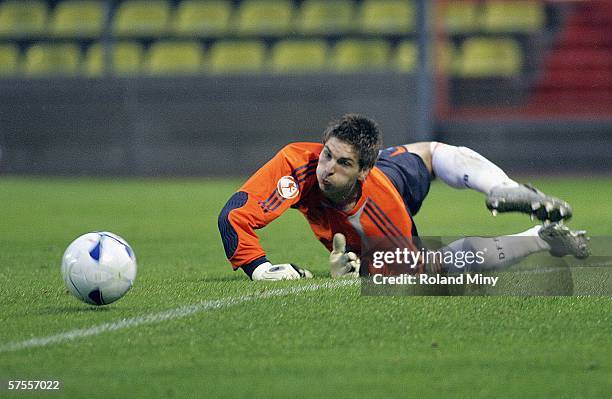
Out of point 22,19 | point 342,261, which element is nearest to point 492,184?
point 342,261

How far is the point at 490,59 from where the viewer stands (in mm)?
18109

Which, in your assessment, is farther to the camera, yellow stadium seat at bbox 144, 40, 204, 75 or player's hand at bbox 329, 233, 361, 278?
yellow stadium seat at bbox 144, 40, 204, 75

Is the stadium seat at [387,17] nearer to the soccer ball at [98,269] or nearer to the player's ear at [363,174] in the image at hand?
the player's ear at [363,174]

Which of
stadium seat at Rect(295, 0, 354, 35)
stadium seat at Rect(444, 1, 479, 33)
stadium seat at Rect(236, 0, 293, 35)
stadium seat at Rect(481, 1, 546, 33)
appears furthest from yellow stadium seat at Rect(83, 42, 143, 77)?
stadium seat at Rect(481, 1, 546, 33)

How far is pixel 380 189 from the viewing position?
17.7 ft

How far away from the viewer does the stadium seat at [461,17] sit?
18.7 m

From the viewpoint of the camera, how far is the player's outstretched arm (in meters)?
4.90

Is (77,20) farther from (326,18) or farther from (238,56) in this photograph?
(326,18)

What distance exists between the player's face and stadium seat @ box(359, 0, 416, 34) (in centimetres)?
1289

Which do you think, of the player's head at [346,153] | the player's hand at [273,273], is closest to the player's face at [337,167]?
the player's head at [346,153]

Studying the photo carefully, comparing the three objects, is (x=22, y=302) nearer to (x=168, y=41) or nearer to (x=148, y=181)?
(x=148, y=181)

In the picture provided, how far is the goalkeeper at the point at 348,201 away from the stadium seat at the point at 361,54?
1200 cm

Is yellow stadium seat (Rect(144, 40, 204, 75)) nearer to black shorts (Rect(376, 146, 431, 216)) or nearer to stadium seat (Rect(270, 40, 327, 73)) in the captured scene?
stadium seat (Rect(270, 40, 327, 73))

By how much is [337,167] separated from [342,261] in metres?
0.47
